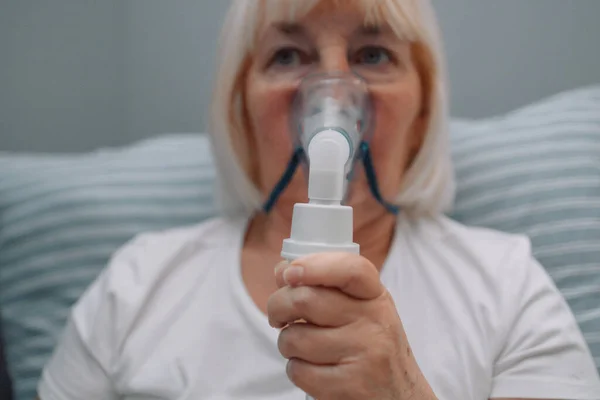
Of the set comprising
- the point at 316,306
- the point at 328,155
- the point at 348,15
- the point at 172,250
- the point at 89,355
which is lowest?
the point at 89,355

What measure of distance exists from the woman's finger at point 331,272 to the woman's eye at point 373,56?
37cm

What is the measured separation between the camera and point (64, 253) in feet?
3.24

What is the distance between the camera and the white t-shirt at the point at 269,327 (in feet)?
2.18

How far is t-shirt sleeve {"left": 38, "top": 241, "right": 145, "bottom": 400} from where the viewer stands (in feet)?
2.48

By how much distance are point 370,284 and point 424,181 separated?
434 mm

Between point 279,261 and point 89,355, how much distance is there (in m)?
0.28

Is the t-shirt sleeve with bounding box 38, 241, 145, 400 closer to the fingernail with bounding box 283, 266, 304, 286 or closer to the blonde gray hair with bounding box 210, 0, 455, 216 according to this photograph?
the blonde gray hair with bounding box 210, 0, 455, 216

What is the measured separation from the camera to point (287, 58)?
29.7 inches

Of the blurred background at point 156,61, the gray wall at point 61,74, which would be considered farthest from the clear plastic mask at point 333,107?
the gray wall at point 61,74

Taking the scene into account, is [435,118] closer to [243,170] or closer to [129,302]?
[243,170]

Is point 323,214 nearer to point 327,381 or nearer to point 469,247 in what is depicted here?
point 327,381

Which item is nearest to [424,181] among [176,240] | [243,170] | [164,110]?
[243,170]

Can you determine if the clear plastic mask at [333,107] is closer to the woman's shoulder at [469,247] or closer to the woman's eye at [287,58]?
the woman's eye at [287,58]

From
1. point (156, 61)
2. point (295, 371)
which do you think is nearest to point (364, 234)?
point (295, 371)
